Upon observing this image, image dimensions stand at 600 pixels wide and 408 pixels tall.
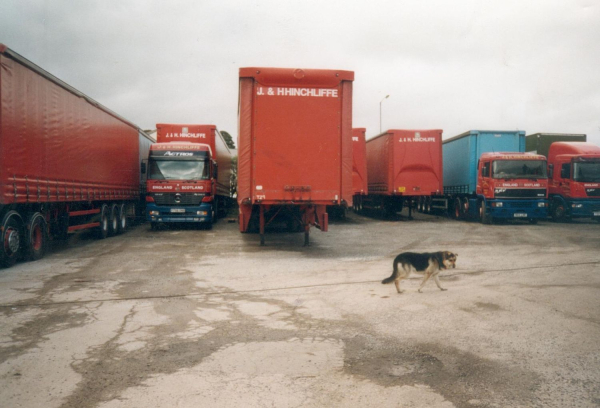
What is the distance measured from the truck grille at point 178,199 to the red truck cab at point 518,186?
11452 mm

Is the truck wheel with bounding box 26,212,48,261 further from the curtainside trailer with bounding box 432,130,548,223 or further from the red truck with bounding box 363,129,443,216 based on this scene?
the curtainside trailer with bounding box 432,130,548,223

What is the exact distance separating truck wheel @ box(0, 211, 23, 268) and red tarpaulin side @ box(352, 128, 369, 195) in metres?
15.4

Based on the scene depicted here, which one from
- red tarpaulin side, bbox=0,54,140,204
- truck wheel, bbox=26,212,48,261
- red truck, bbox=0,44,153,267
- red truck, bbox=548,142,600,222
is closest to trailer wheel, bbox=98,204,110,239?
red truck, bbox=0,44,153,267

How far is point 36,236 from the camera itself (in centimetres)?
1254

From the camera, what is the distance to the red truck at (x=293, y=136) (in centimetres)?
1253

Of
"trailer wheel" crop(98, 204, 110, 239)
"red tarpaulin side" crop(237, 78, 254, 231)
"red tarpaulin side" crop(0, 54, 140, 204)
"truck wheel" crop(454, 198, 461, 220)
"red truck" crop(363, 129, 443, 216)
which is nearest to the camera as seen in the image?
"red tarpaulin side" crop(0, 54, 140, 204)

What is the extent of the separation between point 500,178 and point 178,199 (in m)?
12.4

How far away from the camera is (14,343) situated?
5.51 m

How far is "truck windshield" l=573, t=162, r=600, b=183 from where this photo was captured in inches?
899

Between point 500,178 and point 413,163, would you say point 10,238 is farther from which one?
point 500,178

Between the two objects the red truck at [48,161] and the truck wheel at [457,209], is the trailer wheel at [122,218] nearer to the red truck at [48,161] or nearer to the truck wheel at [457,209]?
the red truck at [48,161]

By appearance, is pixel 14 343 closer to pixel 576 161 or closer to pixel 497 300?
pixel 497 300

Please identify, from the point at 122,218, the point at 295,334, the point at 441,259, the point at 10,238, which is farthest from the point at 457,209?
the point at 295,334

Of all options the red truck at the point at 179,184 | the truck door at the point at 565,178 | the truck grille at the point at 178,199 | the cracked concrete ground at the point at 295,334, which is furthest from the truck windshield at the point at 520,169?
the truck grille at the point at 178,199
